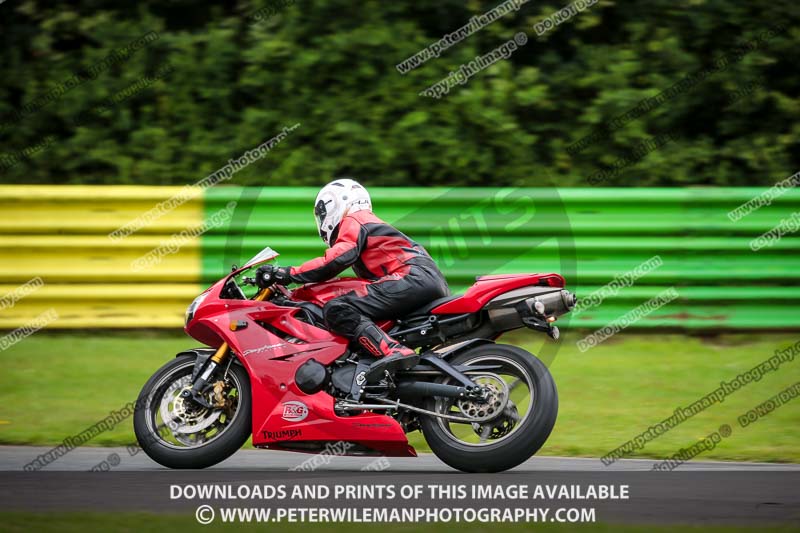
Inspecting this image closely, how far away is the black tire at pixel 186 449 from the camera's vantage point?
6.45 metres

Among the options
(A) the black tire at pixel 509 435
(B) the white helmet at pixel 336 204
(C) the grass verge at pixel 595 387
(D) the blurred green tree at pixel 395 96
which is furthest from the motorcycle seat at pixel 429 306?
(D) the blurred green tree at pixel 395 96

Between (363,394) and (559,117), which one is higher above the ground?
(363,394)

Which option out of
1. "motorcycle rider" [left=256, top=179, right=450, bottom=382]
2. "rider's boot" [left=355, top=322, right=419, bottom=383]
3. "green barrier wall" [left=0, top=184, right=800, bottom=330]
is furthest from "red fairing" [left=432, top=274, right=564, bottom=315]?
"green barrier wall" [left=0, top=184, right=800, bottom=330]

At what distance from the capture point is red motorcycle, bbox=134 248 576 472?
6312mm

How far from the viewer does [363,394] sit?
6512mm

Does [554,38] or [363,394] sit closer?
[363,394]

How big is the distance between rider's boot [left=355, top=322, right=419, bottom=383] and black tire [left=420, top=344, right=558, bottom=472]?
11.7 inches

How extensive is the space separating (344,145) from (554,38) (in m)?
3.26

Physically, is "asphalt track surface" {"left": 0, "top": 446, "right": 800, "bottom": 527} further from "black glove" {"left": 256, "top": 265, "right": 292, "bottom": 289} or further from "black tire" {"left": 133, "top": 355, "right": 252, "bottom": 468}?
"black glove" {"left": 256, "top": 265, "right": 292, "bottom": 289}

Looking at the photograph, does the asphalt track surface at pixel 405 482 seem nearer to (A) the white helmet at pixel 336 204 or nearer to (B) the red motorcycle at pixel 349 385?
(B) the red motorcycle at pixel 349 385

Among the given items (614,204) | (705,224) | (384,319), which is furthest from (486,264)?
(384,319)

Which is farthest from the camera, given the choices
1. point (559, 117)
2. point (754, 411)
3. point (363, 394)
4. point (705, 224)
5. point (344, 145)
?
point (559, 117)

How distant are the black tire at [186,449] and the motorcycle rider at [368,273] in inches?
30.5

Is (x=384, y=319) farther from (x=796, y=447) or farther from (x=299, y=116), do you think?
(x=299, y=116)
